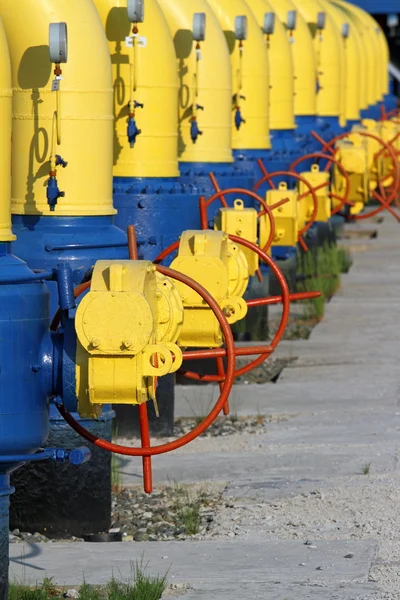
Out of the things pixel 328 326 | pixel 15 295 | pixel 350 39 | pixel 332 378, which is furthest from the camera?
pixel 350 39

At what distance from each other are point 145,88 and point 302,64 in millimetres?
8472

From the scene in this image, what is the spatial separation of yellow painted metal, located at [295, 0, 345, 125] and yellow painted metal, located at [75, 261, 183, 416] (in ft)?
45.1

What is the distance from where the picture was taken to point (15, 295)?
504cm

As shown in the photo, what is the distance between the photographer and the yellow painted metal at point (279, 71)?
1464 cm

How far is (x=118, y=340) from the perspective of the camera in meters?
5.00

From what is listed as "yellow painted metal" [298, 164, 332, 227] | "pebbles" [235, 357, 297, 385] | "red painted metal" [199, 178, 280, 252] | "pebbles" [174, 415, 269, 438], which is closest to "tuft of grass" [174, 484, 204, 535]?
"pebbles" [174, 415, 269, 438]

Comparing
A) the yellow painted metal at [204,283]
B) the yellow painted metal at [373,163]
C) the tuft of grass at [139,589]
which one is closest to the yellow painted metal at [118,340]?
the tuft of grass at [139,589]

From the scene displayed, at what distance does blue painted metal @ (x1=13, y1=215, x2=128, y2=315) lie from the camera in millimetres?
6645

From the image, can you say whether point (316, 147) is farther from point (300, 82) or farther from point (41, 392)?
point (41, 392)

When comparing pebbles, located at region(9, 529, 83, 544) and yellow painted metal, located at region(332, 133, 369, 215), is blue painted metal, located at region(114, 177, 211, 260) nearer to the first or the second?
pebbles, located at region(9, 529, 83, 544)

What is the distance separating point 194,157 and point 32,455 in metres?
5.87

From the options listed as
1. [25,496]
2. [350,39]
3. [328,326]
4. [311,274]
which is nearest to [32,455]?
[25,496]

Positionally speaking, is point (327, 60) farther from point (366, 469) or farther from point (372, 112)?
point (366, 469)

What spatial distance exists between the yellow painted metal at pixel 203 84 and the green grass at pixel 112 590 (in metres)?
4.98
